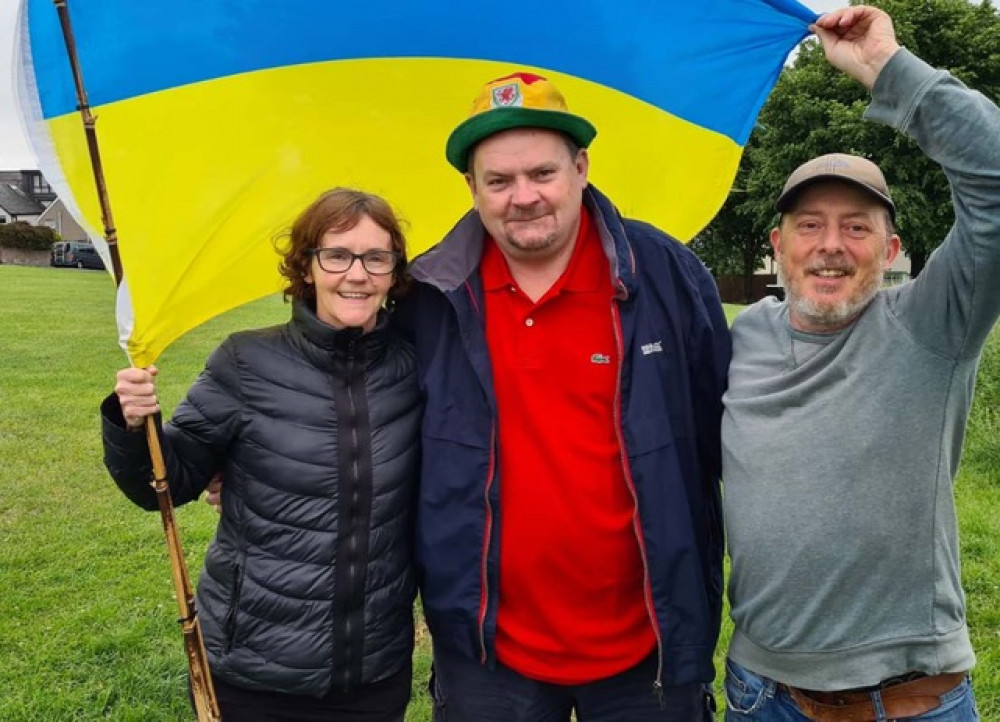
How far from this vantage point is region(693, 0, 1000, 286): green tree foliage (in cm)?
2986

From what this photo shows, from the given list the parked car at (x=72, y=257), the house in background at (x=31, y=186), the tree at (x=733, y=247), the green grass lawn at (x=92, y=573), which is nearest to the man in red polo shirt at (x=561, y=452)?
the green grass lawn at (x=92, y=573)

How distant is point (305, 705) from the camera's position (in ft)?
8.81

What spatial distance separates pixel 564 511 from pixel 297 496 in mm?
804

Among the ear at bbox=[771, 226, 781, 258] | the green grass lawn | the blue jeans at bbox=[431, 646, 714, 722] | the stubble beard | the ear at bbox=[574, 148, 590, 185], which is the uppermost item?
the ear at bbox=[574, 148, 590, 185]

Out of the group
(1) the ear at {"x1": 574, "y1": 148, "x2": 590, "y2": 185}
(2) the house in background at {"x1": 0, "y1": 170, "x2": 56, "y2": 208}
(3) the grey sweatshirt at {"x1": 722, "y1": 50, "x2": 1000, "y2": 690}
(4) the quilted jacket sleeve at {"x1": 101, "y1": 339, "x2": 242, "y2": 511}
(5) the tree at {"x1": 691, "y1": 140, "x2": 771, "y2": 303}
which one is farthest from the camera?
(2) the house in background at {"x1": 0, "y1": 170, "x2": 56, "y2": 208}

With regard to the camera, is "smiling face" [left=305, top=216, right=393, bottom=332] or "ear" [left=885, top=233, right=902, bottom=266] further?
"smiling face" [left=305, top=216, right=393, bottom=332]

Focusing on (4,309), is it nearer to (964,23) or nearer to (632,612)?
(632,612)

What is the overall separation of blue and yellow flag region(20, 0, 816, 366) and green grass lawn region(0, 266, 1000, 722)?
2.21 metres

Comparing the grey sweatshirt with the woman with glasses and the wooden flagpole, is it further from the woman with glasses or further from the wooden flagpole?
the wooden flagpole

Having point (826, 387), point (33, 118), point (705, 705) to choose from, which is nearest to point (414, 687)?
point (705, 705)

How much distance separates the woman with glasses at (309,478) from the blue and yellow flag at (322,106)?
1.01ft

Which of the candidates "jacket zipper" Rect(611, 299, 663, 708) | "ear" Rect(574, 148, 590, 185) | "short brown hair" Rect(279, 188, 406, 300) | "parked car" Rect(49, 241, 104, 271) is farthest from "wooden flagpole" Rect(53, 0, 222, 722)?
"parked car" Rect(49, 241, 104, 271)

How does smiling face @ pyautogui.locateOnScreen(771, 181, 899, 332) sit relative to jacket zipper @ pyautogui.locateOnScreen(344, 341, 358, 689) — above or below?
above

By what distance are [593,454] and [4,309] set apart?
20973 millimetres
